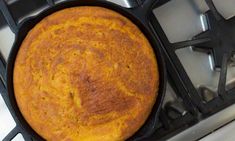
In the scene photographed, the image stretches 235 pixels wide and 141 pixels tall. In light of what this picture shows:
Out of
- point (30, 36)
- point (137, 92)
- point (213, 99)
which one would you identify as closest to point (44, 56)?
point (30, 36)

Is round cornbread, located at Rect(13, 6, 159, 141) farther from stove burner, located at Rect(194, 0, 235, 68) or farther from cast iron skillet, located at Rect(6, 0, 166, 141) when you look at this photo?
stove burner, located at Rect(194, 0, 235, 68)

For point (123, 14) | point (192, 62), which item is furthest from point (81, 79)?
point (192, 62)

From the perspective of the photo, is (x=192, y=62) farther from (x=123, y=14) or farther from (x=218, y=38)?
(x=123, y=14)

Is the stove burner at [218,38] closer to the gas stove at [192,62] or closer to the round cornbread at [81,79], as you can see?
the gas stove at [192,62]

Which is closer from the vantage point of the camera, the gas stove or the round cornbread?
the round cornbread

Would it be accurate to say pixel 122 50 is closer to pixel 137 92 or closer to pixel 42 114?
pixel 137 92

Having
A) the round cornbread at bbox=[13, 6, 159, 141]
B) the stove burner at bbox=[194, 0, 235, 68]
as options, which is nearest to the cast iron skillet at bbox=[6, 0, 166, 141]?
the round cornbread at bbox=[13, 6, 159, 141]

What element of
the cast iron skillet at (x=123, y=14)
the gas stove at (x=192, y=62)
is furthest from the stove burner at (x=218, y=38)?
the cast iron skillet at (x=123, y=14)
